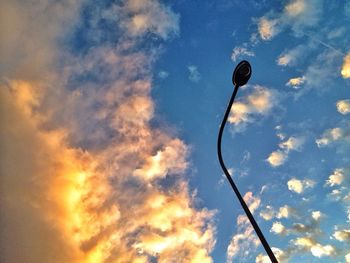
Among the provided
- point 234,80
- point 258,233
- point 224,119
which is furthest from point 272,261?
point 234,80

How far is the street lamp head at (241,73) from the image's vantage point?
8328 millimetres

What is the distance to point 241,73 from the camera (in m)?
8.34

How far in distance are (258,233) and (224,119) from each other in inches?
126

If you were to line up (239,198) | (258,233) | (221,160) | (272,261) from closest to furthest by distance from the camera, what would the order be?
(272,261), (258,233), (239,198), (221,160)

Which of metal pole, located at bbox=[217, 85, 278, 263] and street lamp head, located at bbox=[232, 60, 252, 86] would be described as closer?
metal pole, located at bbox=[217, 85, 278, 263]

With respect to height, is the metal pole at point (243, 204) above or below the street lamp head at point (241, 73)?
below

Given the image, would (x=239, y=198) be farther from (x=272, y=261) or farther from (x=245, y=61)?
(x=245, y=61)

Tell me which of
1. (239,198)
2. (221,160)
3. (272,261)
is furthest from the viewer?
(221,160)

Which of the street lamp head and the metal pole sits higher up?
the street lamp head

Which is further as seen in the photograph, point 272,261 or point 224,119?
point 224,119

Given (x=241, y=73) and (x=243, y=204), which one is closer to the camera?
(x=243, y=204)

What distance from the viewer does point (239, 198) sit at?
6.92 m

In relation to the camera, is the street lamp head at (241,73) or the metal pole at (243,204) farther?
the street lamp head at (241,73)

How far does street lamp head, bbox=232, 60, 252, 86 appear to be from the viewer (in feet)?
27.3
